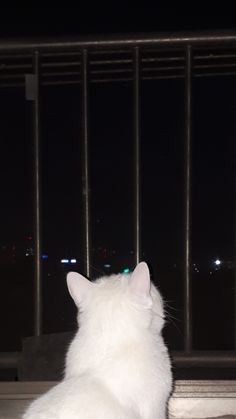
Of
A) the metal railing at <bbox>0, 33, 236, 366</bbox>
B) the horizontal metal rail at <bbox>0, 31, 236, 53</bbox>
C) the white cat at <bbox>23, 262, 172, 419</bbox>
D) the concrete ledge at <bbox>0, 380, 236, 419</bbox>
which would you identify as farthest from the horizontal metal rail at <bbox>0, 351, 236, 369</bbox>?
the horizontal metal rail at <bbox>0, 31, 236, 53</bbox>

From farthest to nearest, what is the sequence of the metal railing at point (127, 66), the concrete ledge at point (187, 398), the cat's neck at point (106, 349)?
the metal railing at point (127, 66) < the concrete ledge at point (187, 398) < the cat's neck at point (106, 349)

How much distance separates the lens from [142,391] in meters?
1.48

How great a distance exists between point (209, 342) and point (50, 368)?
534 cm

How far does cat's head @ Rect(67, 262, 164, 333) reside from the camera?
1.57 metres

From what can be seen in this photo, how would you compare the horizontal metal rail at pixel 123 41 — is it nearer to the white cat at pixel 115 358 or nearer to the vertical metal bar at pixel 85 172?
the vertical metal bar at pixel 85 172

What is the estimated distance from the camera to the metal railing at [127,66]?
1.91m

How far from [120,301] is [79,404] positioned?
1.24 feet

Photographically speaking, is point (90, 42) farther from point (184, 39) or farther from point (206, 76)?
point (206, 76)

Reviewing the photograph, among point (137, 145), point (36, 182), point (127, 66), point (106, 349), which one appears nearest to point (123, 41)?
point (127, 66)

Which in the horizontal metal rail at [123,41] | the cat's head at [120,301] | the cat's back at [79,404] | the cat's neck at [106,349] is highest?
the horizontal metal rail at [123,41]

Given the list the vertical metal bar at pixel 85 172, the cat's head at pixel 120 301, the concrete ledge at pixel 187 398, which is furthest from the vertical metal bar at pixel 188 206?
the vertical metal bar at pixel 85 172

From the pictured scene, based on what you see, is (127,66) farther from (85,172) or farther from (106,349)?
(106,349)

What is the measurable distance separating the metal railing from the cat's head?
0.36m

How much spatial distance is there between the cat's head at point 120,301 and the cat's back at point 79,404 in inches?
8.6
